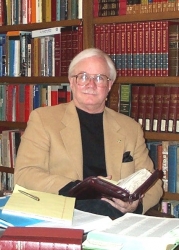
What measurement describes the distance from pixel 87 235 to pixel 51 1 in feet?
7.17

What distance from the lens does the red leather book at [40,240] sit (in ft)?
3.90

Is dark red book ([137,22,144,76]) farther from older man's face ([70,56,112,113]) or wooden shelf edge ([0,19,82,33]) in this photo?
older man's face ([70,56,112,113])

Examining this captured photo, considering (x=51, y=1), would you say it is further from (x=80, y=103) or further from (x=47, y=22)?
(x=80, y=103)

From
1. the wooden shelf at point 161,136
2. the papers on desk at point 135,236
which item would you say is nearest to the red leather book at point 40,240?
the papers on desk at point 135,236

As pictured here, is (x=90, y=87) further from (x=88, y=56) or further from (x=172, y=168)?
(x=172, y=168)

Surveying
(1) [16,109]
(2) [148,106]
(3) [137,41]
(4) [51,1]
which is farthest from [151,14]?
(1) [16,109]

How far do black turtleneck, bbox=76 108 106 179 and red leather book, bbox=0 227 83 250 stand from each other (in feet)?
3.49

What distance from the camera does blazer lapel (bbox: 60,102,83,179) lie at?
7.48 ft

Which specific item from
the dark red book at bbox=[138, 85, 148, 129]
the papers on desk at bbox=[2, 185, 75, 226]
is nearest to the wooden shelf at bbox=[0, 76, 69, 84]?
the dark red book at bbox=[138, 85, 148, 129]

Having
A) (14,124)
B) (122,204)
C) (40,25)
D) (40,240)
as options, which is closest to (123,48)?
(40,25)

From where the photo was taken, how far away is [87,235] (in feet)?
4.39

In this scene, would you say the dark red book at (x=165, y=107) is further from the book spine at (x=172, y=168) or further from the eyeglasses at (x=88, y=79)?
the eyeglasses at (x=88, y=79)

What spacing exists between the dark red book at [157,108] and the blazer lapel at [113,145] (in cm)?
47

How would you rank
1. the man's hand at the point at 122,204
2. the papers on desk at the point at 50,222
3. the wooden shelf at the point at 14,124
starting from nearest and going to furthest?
1. the papers on desk at the point at 50,222
2. the man's hand at the point at 122,204
3. the wooden shelf at the point at 14,124
